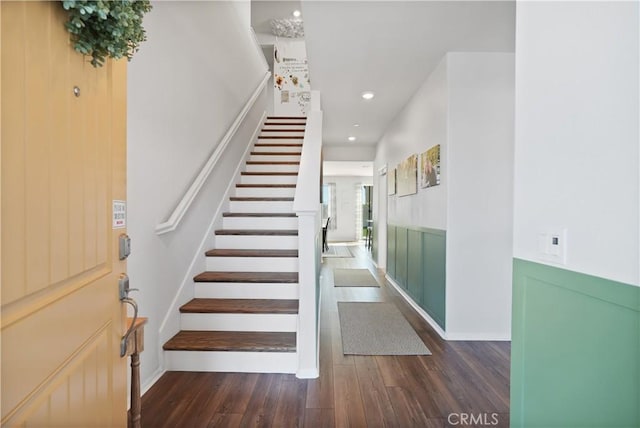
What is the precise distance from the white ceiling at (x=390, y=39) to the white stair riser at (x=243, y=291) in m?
2.13

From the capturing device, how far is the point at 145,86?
1.93m

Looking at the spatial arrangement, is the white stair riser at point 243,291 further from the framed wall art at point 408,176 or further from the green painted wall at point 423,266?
the framed wall art at point 408,176

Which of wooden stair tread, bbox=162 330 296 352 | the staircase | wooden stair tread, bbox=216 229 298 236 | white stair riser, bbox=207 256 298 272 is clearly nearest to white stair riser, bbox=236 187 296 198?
the staircase

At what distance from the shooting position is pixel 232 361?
2.16 metres

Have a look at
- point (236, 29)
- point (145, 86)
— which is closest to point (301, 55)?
point (236, 29)

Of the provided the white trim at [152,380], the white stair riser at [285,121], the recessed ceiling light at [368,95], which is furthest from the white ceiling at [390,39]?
the white trim at [152,380]

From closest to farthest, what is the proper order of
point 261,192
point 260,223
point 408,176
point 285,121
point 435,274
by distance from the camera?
point 435,274 < point 260,223 < point 261,192 < point 408,176 < point 285,121

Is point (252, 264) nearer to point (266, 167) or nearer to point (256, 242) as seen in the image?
point (256, 242)

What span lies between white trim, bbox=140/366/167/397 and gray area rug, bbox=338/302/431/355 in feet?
4.48

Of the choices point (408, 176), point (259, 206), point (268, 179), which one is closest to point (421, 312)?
point (408, 176)

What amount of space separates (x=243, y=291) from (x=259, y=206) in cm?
122

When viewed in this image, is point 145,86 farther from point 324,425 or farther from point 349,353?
point 349,353

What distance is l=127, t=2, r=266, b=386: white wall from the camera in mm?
1875

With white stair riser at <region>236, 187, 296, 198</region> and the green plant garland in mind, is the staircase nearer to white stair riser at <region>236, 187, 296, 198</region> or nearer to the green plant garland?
white stair riser at <region>236, 187, 296, 198</region>
